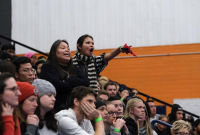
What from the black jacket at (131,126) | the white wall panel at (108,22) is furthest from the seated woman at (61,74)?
the white wall panel at (108,22)

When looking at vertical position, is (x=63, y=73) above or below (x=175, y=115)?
above

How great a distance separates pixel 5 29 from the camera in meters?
14.7

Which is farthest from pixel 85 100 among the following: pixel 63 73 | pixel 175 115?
pixel 175 115

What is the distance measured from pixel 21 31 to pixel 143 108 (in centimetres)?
891

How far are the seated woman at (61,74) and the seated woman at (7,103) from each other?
1.64 metres

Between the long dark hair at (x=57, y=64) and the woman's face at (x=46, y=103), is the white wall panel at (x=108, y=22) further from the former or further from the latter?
the woman's face at (x=46, y=103)

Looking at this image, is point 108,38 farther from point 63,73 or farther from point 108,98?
Answer: point 63,73

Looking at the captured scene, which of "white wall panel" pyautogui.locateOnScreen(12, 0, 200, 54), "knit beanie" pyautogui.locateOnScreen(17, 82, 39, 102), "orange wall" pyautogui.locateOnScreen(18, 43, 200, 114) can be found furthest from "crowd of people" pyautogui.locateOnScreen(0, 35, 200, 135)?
"white wall panel" pyautogui.locateOnScreen(12, 0, 200, 54)

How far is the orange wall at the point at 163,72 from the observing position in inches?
521

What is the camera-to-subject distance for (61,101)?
5.27 metres

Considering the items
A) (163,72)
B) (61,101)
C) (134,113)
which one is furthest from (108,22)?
(61,101)

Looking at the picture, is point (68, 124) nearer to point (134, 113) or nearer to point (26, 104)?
point (26, 104)

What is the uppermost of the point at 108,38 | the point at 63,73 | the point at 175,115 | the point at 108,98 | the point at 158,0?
the point at 158,0

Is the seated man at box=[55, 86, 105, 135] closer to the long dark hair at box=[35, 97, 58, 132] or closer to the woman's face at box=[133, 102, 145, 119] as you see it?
the long dark hair at box=[35, 97, 58, 132]
